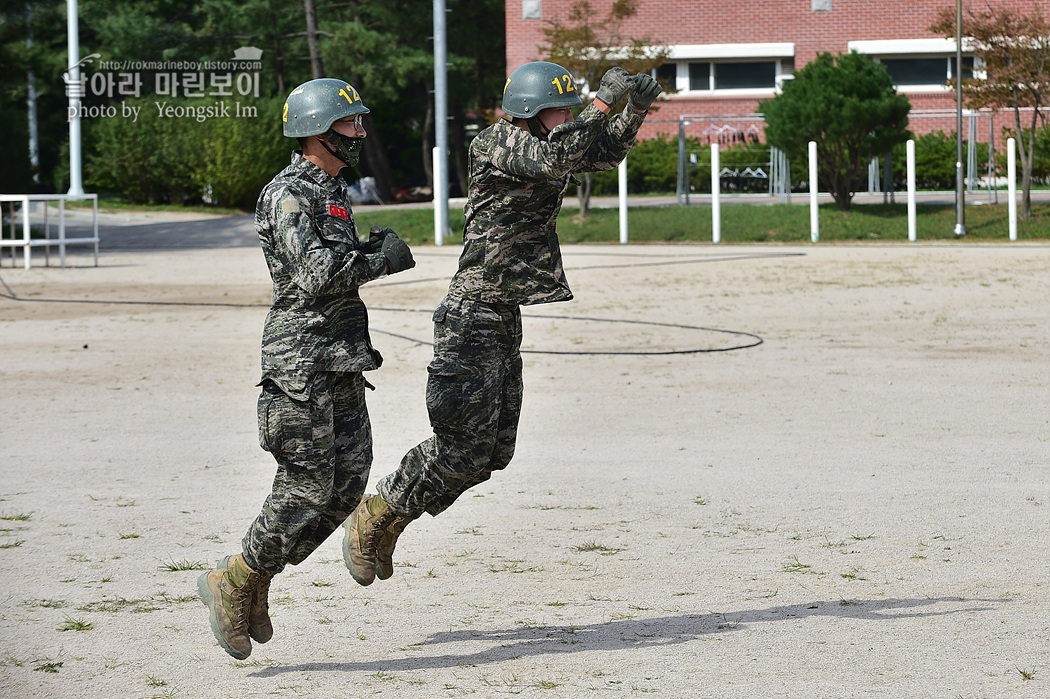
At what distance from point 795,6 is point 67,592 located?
39.6 m

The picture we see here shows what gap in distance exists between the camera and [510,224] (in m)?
5.45

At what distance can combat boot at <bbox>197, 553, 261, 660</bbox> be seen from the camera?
464 cm

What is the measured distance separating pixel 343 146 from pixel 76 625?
6.49 feet

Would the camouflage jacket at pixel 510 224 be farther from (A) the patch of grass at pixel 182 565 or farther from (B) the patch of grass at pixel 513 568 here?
(A) the patch of grass at pixel 182 565

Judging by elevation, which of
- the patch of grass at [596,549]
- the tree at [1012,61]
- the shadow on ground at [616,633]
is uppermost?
the tree at [1012,61]

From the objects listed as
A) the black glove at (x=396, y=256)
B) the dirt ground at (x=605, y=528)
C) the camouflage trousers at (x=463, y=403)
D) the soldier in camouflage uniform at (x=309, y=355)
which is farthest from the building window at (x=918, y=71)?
the black glove at (x=396, y=256)

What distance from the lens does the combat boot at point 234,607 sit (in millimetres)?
4637

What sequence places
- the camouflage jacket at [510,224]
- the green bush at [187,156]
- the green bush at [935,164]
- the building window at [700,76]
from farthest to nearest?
the building window at [700,76]
the green bush at [187,156]
the green bush at [935,164]
the camouflage jacket at [510,224]

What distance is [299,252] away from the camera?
4.50 metres

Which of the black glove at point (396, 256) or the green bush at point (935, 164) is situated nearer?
the black glove at point (396, 256)

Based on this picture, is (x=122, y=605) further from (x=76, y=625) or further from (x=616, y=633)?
(x=616, y=633)

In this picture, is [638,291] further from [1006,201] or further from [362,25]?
[362,25]

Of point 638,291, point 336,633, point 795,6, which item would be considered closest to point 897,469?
point 336,633

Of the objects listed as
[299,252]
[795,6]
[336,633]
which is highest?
[795,6]
